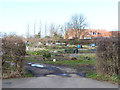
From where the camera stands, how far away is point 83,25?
142ft

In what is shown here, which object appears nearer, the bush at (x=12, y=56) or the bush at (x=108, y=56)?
the bush at (x=108, y=56)

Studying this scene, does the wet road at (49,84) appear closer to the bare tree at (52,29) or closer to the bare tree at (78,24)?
the bare tree at (52,29)

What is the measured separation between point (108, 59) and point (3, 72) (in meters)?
4.19

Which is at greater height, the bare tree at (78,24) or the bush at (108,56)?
the bare tree at (78,24)

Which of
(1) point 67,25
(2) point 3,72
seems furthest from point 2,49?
(1) point 67,25

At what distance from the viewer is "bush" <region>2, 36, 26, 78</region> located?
5766 millimetres

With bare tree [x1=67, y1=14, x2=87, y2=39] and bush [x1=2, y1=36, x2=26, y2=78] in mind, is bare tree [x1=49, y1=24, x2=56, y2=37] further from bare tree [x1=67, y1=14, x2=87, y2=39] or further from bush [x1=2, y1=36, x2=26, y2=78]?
bush [x1=2, y1=36, x2=26, y2=78]

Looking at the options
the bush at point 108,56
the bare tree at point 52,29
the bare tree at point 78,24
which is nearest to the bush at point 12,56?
the bush at point 108,56

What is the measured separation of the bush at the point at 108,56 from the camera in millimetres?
5418

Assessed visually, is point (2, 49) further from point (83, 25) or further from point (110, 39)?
point (83, 25)

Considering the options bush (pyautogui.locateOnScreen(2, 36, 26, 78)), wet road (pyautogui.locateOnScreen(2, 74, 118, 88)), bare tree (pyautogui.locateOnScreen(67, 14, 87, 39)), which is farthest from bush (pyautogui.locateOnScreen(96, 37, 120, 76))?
bare tree (pyautogui.locateOnScreen(67, 14, 87, 39))

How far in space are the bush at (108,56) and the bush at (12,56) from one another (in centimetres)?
314

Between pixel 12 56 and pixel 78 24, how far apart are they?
38279mm

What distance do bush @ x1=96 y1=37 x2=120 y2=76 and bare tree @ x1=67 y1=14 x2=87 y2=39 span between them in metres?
36.3
